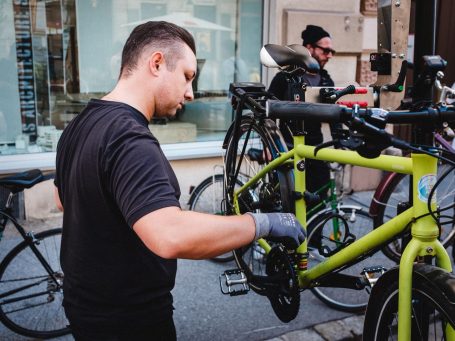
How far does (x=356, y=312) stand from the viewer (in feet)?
12.6

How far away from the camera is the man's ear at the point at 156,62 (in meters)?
1.74

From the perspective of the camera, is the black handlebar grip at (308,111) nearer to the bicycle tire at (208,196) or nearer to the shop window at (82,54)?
the bicycle tire at (208,196)

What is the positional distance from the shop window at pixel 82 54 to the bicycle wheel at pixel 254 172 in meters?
2.88

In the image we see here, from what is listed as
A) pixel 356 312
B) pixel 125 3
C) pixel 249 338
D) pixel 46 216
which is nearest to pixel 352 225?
pixel 356 312

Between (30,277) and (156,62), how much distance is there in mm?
2128

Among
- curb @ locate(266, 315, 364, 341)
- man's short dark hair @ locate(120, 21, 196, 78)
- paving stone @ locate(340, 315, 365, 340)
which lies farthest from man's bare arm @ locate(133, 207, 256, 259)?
paving stone @ locate(340, 315, 365, 340)

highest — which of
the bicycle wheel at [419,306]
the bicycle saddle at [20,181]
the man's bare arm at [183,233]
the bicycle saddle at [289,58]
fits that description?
the bicycle saddle at [289,58]

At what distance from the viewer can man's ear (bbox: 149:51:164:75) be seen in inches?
68.6

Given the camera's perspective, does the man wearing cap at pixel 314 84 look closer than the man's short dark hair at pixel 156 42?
No

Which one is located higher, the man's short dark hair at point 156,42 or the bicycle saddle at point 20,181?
the man's short dark hair at point 156,42

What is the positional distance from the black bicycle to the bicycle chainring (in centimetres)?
146

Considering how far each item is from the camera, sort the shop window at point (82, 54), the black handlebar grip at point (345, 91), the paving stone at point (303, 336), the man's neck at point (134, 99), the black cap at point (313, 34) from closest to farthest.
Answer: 1. the man's neck at point (134, 99)
2. the black handlebar grip at point (345, 91)
3. the paving stone at point (303, 336)
4. the black cap at point (313, 34)
5. the shop window at point (82, 54)

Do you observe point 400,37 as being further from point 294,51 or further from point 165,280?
point 165,280

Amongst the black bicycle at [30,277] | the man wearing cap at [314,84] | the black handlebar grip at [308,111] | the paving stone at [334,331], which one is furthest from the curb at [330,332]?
the black handlebar grip at [308,111]
